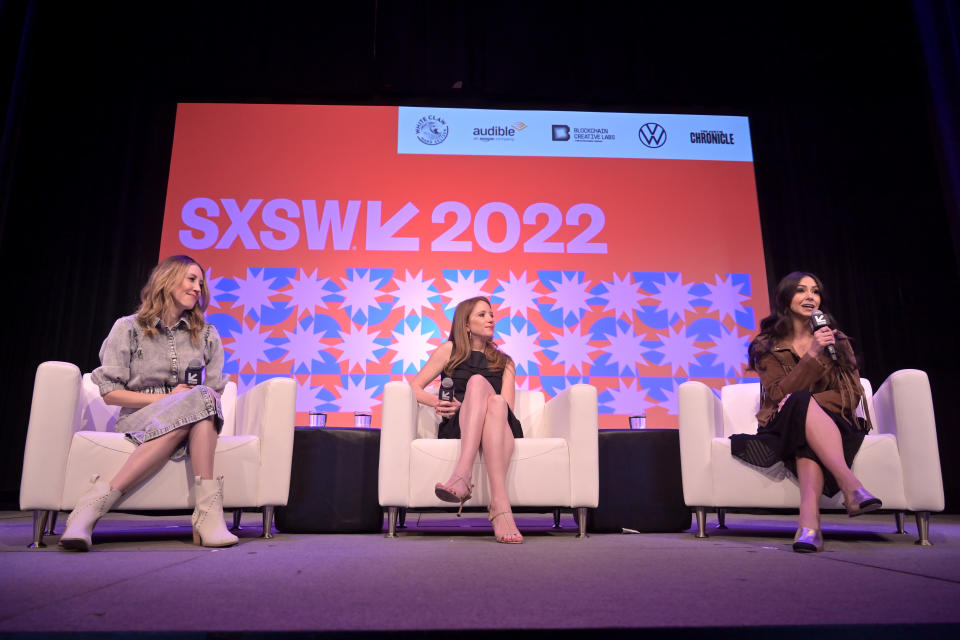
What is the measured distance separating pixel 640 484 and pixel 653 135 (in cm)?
264

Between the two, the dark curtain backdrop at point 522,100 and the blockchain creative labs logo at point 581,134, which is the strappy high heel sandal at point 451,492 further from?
the dark curtain backdrop at point 522,100

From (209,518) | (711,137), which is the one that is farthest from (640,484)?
(711,137)

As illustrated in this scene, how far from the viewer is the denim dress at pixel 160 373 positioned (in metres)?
2.18

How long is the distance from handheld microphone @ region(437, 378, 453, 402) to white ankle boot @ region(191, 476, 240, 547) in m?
0.96

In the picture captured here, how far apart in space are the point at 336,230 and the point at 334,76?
1.28 meters

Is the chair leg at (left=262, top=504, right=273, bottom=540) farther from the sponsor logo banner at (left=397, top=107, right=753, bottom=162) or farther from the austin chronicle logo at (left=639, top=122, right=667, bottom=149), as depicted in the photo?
the austin chronicle logo at (left=639, top=122, right=667, bottom=149)

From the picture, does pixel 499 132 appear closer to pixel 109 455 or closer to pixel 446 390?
pixel 446 390

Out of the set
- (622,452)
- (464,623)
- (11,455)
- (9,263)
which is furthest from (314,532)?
(9,263)

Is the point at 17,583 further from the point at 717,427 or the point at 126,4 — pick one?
the point at 126,4

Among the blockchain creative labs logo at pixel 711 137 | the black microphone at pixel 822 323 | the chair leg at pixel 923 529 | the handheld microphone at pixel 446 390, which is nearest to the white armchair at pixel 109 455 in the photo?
the handheld microphone at pixel 446 390

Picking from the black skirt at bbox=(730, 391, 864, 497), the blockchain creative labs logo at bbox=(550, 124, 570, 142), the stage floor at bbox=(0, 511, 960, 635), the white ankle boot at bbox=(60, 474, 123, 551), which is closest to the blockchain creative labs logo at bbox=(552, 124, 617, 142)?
the blockchain creative labs logo at bbox=(550, 124, 570, 142)

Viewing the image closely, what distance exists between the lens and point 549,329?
4.23m

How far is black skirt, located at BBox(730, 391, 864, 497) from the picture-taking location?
89.4 inches

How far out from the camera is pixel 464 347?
300 cm
